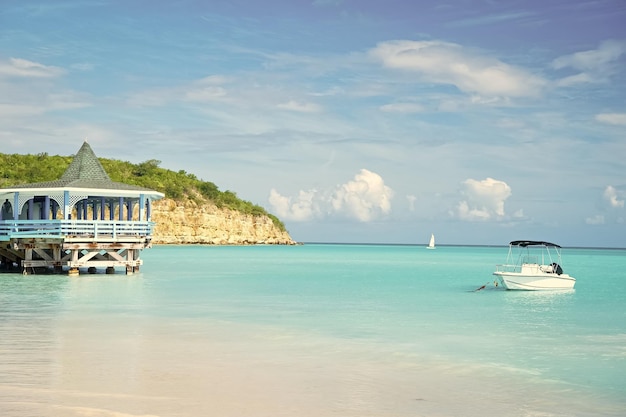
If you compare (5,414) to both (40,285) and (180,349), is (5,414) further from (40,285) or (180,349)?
(40,285)

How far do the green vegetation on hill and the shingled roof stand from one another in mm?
50037

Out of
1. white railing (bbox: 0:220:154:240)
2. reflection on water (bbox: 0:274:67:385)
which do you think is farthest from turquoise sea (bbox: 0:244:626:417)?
white railing (bbox: 0:220:154:240)

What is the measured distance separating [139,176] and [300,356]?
105144 millimetres

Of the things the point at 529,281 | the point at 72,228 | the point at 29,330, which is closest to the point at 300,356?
the point at 29,330

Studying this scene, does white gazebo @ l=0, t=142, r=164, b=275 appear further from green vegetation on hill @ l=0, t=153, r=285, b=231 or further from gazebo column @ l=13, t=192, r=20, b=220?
green vegetation on hill @ l=0, t=153, r=285, b=231

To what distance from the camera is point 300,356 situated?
44.8ft

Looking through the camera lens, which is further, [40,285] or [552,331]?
[40,285]

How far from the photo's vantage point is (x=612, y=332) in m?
19.3

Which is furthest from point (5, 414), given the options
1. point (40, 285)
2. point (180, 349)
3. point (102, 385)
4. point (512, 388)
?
point (40, 285)

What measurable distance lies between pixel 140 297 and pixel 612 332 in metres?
16.0

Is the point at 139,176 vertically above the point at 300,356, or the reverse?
the point at 139,176

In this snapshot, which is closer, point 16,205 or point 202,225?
point 16,205

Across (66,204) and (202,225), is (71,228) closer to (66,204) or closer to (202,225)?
(66,204)


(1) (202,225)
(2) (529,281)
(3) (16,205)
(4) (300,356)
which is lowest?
(4) (300,356)
